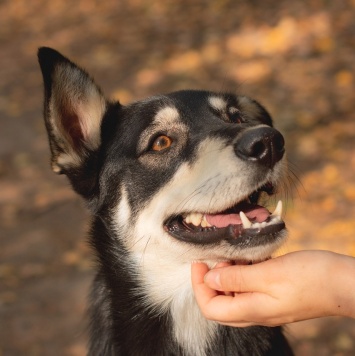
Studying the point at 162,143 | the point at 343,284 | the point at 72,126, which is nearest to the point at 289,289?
the point at 343,284

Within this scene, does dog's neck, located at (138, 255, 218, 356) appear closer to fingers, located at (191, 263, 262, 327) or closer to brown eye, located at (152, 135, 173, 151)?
fingers, located at (191, 263, 262, 327)

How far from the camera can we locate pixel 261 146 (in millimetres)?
2969

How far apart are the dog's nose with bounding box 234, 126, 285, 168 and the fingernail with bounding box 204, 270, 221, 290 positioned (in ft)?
1.84

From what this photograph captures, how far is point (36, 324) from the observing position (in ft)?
18.5

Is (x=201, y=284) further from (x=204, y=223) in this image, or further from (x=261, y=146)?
(x=261, y=146)

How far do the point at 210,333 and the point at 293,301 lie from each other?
2.83 ft

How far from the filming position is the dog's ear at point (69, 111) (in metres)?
3.33

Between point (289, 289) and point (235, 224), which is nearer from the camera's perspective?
point (289, 289)

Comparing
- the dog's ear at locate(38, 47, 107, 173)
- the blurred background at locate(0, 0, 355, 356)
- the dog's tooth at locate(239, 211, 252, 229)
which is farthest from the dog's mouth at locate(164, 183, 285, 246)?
the blurred background at locate(0, 0, 355, 356)

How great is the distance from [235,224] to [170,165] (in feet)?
1.76

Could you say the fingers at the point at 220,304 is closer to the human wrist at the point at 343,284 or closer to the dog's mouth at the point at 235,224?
the dog's mouth at the point at 235,224

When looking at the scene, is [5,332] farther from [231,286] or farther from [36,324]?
[231,286]

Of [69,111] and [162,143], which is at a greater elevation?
[69,111]

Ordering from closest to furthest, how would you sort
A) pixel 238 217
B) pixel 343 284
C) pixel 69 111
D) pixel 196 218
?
pixel 343 284, pixel 238 217, pixel 196 218, pixel 69 111
